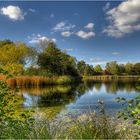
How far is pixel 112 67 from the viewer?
101 m

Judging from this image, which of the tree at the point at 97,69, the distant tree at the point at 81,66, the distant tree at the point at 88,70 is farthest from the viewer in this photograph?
the tree at the point at 97,69

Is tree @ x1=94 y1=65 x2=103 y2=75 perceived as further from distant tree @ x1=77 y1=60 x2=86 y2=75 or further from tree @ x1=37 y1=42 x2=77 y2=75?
tree @ x1=37 y1=42 x2=77 y2=75

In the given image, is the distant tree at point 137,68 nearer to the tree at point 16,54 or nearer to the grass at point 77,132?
the tree at point 16,54

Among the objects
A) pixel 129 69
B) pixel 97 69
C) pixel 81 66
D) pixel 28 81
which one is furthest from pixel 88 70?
pixel 28 81

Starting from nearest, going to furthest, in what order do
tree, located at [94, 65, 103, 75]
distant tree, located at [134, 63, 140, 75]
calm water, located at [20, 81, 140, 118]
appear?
calm water, located at [20, 81, 140, 118] < distant tree, located at [134, 63, 140, 75] < tree, located at [94, 65, 103, 75]

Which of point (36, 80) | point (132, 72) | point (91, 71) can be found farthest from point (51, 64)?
point (132, 72)

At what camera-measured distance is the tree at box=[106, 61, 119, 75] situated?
328 feet

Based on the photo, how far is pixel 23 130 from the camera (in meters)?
4.40

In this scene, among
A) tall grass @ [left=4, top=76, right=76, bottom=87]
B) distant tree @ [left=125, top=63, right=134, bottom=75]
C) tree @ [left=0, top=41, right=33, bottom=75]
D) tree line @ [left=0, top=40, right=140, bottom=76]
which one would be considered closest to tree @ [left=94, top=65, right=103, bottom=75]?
distant tree @ [left=125, top=63, right=134, bottom=75]

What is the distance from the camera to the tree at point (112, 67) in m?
100

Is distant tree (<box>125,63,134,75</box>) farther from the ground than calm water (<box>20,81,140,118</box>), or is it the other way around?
distant tree (<box>125,63,134,75</box>)

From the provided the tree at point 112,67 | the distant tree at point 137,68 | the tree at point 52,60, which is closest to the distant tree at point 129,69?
the distant tree at point 137,68

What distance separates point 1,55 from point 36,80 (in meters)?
8.77

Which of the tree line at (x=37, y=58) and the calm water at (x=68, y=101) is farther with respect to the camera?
the tree line at (x=37, y=58)
